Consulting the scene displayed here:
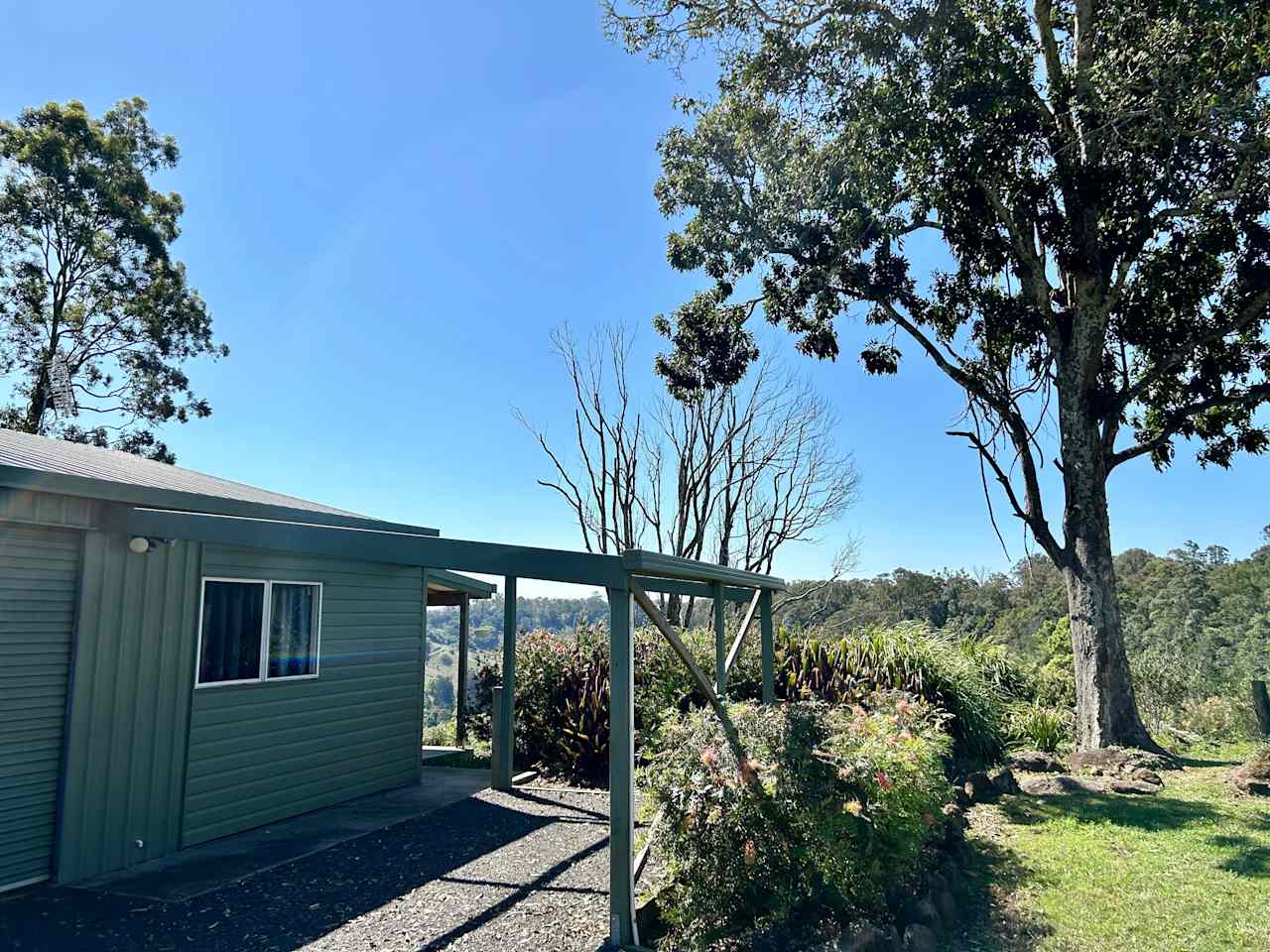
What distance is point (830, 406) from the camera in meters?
19.5

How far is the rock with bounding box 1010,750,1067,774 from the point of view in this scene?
8.37 metres

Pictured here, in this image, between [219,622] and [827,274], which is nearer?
[219,622]

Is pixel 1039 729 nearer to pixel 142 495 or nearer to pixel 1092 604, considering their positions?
pixel 1092 604

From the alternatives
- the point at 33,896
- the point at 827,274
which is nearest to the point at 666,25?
the point at 827,274

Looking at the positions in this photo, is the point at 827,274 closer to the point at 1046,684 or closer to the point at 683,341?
the point at 683,341

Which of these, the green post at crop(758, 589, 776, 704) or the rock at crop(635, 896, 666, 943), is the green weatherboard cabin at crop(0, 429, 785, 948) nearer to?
the green post at crop(758, 589, 776, 704)

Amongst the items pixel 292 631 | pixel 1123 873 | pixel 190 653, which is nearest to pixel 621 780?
pixel 1123 873

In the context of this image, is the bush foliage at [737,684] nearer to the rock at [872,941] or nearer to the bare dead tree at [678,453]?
the rock at [872,941]

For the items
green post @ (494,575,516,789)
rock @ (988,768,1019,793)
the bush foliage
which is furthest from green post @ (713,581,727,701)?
rock @ (988,768,1019,793)

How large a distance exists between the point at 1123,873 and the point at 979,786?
222 cm

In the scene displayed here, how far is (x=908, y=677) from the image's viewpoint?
29.8 feet

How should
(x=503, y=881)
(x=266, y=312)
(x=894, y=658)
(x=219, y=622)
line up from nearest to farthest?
(x=503, y=881) < (x=219, y=622) < (x=894, y=658) < (x=266, y=312)

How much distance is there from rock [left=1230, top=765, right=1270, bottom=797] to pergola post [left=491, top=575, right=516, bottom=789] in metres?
6.73

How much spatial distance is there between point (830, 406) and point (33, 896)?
17598mm
